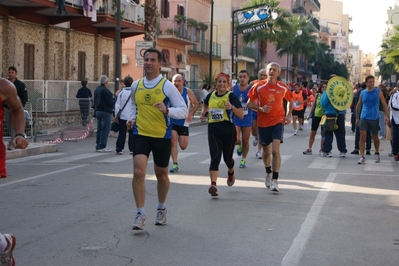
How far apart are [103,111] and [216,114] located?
811cm

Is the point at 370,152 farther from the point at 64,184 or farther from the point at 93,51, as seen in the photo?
the point at 93,51

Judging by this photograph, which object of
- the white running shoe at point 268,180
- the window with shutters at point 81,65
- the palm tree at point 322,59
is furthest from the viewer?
the palm tree at point 322,59

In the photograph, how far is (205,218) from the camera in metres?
8.95

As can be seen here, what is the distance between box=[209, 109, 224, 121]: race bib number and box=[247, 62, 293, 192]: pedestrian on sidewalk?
0.65 meters

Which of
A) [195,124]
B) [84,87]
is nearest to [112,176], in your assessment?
[84,87]

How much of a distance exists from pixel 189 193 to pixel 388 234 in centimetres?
361

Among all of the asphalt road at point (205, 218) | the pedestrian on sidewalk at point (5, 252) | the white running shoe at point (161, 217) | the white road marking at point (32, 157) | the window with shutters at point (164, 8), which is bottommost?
the white road marking at point (32, 157)

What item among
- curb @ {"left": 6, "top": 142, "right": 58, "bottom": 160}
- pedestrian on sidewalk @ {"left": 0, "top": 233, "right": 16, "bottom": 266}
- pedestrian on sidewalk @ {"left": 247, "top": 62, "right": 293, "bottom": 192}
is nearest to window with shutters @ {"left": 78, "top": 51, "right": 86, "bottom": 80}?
curb @ {"left": 6, "top": 142, "right": 58, "bottom": 160}

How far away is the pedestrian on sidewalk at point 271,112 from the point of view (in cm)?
1141

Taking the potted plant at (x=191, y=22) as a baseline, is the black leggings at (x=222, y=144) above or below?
below

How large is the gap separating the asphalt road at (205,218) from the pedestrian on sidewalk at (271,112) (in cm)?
48

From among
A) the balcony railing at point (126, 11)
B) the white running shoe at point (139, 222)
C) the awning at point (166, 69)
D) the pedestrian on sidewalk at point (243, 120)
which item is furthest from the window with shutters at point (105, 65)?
the white running shoe at point (139, 222)

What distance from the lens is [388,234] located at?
26.9ft

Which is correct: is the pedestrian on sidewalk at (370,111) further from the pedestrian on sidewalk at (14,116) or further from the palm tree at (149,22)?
the palm tree at (149,22)
